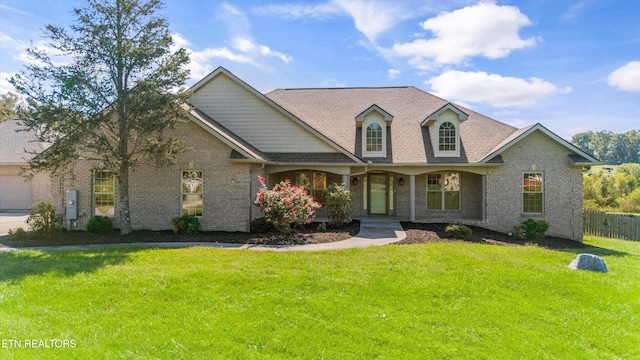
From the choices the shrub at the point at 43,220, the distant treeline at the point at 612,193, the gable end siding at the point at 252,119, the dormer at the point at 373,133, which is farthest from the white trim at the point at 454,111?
the distant treeline at the point at 612,193

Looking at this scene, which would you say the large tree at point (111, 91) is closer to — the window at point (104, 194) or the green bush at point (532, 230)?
the window at point (104, 194)

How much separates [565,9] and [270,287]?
477 inches

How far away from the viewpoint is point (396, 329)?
492 centimetres

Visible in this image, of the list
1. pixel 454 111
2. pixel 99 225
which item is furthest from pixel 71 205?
pixel 454 111

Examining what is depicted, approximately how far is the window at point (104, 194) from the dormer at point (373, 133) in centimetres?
1140

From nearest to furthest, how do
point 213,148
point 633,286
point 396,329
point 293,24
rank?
point 396,329
point 633,286
point 293,24
point 213,148

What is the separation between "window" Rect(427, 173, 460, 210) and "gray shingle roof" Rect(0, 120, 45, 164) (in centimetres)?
2435

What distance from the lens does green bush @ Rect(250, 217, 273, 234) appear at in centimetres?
1270

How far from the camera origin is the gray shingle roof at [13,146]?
21359 millimetres

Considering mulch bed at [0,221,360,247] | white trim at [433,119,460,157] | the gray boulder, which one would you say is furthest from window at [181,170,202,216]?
the gray boulder

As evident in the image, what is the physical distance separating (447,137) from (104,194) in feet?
51.7

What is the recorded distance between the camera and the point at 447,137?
52.6ft

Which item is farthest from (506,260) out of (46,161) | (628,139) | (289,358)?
(628,139)

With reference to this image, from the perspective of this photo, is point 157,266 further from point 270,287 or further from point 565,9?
point 565,9
